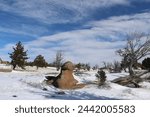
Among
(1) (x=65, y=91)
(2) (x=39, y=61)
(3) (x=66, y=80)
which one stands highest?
(2) (x=39, y=61)

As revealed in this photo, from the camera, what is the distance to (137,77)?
103 feet

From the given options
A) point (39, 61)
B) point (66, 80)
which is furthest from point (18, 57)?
point (66, 80)

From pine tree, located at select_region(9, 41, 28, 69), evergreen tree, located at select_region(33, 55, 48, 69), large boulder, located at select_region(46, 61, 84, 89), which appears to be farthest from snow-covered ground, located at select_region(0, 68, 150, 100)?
evergreen tree, located at select_region(33, 55, 48, 69)

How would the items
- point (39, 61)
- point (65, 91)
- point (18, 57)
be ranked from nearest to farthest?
point (65, 91) → point (18, 57) → point (39, 61)

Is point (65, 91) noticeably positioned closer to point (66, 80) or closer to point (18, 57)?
point (66, 80)

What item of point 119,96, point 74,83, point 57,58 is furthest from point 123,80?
point 57,58

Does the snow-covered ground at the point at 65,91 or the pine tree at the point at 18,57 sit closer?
the snow-covered ground at the point at 65,91

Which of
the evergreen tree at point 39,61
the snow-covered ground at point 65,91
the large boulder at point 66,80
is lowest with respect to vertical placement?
the snow-covered ground at point 65,91

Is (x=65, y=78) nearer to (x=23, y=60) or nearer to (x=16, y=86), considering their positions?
(x=16, y=86)

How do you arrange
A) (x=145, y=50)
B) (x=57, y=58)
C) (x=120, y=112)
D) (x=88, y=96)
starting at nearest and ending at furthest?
(x=120, y=112) → (x=88, y=96) → (x=145, y=50) → (x=57, y=58)

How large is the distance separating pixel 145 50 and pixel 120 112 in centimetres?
3018

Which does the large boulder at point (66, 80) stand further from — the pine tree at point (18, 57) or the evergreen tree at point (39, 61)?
the evergreen tree at point (39, 61)

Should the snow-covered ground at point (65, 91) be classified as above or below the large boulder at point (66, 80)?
below

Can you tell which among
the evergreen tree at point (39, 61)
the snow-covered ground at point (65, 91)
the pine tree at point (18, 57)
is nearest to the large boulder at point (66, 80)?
the snow-covered ground at point (65, 91)
